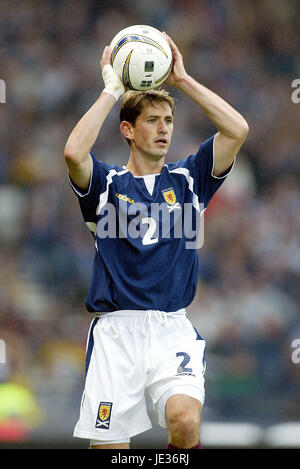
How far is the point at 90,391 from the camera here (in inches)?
181

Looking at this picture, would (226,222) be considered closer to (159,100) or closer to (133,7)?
(133,7)

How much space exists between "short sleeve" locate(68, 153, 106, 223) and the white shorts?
2.08 ft

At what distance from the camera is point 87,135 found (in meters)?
4.65

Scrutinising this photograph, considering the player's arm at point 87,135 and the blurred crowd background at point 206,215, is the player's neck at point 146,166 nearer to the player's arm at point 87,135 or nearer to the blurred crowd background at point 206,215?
the player's arm at point 87,135

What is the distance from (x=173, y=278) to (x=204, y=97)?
1078 millimetres

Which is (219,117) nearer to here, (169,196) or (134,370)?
(169,196)

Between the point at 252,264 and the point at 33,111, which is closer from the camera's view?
the point at 252,264

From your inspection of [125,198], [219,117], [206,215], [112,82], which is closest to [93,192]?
[125,198]

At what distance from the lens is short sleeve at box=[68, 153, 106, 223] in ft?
15.7

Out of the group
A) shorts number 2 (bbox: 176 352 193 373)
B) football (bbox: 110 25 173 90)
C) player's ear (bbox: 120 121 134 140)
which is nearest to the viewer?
shorts number 2 (bbox: 176 352 193 373)

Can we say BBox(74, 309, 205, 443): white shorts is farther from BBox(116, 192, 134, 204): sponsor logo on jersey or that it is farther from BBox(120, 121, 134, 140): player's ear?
BBox(120, 121, 134, 140): player's ear

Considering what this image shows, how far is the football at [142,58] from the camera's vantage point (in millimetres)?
4766

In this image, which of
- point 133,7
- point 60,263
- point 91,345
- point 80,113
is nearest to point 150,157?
point 91,345

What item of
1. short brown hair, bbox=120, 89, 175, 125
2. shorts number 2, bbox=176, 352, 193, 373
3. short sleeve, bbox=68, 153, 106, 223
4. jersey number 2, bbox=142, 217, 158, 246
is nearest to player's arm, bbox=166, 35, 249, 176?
short brown hair, bbox=120, 89, 175, 125
